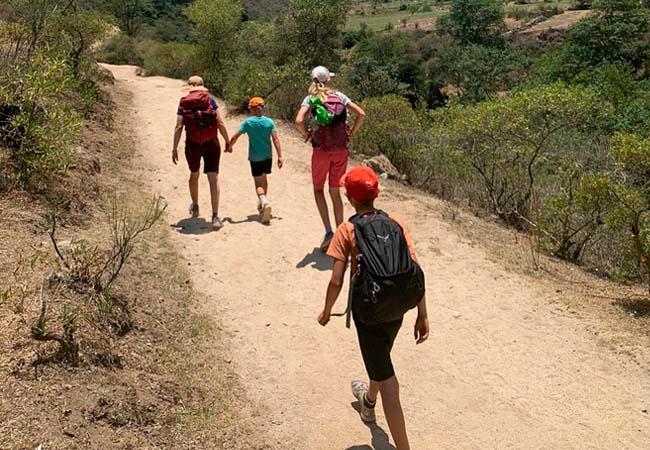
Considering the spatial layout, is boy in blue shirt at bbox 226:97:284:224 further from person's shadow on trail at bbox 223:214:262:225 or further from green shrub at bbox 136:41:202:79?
green shrub at bbox 136:41:202:79

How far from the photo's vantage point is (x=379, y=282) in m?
3.11

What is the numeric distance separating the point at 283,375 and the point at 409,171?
8.85m

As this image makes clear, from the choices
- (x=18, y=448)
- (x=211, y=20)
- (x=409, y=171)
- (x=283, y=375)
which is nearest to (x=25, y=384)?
(x=18, y=448)

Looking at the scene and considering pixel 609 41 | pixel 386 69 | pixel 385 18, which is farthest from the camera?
pixel 385 18

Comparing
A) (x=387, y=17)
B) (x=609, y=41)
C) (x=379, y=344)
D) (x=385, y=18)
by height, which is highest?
(x=387, y=17)

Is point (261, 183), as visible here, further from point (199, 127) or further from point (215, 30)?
point (215, 30)

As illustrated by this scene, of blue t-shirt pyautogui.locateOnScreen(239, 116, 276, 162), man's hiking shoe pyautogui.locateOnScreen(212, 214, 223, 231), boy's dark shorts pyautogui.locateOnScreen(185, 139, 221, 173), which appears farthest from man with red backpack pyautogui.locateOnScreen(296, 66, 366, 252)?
man's hiking shoe pyautogui.locateOnScreen(212, 214, 223, 231)

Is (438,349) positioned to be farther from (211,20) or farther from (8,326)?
(211,20)

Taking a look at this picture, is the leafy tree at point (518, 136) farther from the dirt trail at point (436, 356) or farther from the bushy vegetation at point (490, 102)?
the dirt trail at point (436, 356)

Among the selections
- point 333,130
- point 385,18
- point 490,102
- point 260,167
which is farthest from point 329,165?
point 385,18

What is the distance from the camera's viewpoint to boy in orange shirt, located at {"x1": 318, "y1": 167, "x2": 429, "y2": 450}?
10.5ft

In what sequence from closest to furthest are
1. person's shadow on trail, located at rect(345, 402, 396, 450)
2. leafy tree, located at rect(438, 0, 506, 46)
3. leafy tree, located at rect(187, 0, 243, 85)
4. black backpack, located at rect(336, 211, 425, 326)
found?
black backpack, located at rect(336, 211, 425, 326)
person's shadow on trail, located at rect(345, 402, 396, 450)
leafy tree, located at rect(187, 0, 243, 85)
leafy tree, located at rect(438, 0, 506, 46)

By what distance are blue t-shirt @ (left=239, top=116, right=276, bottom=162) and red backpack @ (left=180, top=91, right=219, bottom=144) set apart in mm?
427

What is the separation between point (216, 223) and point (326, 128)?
86.4 inches
